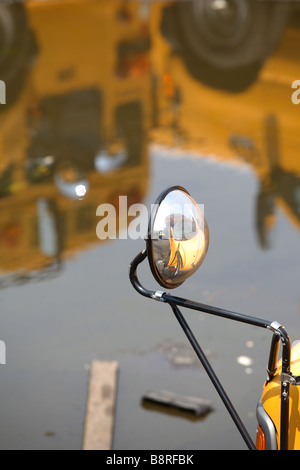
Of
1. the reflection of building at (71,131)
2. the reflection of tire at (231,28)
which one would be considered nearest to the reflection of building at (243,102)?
the reflection of tire at (231,28)

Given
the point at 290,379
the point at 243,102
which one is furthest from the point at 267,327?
the point at 243,102

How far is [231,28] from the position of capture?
41.2ft

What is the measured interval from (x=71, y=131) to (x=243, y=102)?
2.14 m

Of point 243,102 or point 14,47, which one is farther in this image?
point 14,47

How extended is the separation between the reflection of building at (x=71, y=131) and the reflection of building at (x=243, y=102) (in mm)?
328

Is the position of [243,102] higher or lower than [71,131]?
higher

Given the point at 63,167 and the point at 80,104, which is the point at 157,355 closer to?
the point at 63,167

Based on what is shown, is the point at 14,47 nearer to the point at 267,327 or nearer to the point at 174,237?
the point at 174,237

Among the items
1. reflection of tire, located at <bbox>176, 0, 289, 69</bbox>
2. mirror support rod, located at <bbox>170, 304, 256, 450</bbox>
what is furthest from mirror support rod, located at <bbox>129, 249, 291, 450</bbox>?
reflection of tire, located at <bbox>176, 0, 289, 69</bbox>

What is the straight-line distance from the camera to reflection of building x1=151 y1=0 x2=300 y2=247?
8.18m

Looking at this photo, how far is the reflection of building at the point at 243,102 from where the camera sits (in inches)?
322

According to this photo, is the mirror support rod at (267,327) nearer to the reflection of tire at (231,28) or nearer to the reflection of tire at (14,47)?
the reflection of tire at (14,47)

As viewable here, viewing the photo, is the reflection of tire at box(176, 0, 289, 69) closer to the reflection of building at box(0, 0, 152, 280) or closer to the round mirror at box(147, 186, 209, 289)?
the reflection of building at box(0, 0, 152, 280)

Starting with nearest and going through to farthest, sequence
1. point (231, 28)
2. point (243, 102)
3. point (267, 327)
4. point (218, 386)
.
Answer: point (267, 327)
point (218, 386)
point (243, 102)
point (231, 28)
